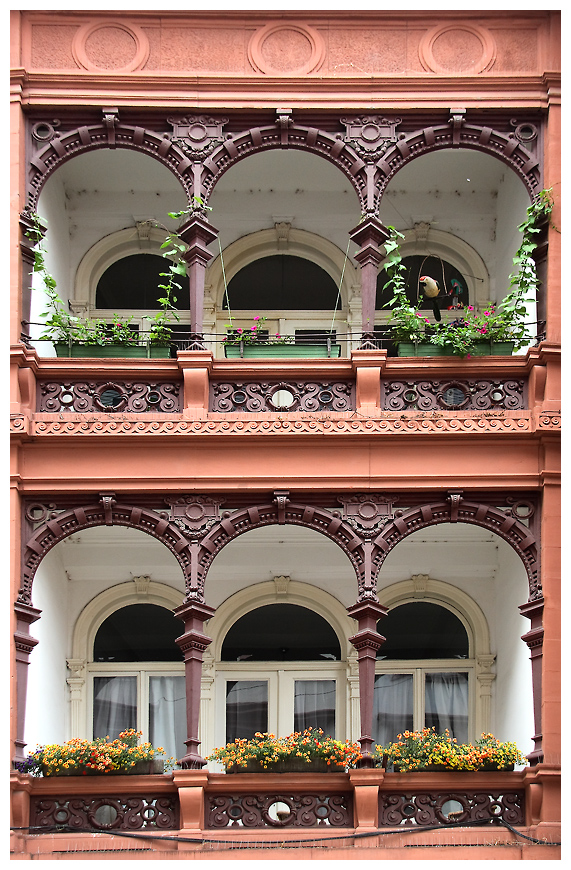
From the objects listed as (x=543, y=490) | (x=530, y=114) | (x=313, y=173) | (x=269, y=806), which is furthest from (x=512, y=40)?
(x=269, y=806)

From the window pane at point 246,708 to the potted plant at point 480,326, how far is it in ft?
14.5

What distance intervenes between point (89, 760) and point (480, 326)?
6163 millimetres

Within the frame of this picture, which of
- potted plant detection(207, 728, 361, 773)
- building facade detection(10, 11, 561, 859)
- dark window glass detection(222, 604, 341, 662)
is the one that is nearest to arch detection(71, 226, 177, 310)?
building facade detection(10, 11, 561, 859)

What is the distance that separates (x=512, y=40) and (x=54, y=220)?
18.7 ft

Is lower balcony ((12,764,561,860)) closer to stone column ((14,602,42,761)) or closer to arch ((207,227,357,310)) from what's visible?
stone column ((14,602,42,761))

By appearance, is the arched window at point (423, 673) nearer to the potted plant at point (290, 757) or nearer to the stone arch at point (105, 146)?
the potted plant at point (290, 757)

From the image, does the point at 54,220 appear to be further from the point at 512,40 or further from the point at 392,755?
the point at 392,755

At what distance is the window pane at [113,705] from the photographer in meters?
18.1

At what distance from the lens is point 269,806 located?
51.2 ft

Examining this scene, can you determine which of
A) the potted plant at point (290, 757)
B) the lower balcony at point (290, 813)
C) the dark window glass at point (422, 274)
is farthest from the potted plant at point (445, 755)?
the dark window glass at point (422, 274)

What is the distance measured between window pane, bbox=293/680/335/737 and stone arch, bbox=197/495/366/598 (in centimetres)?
254

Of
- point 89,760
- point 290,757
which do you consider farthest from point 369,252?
point 89,760

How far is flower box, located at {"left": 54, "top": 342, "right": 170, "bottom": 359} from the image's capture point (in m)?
17.0

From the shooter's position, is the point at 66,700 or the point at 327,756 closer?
the point at 327,756
